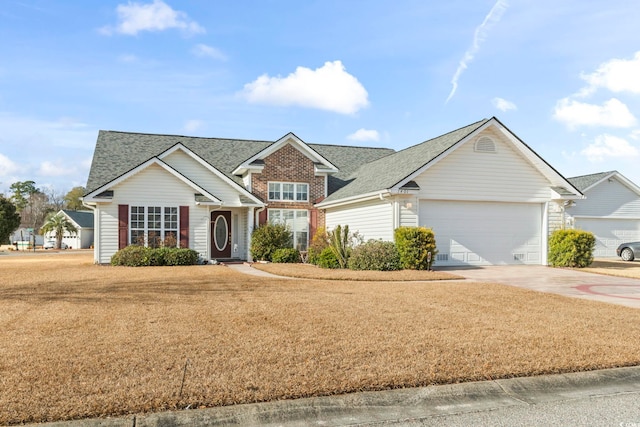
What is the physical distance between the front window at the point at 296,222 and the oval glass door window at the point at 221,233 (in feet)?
7.60

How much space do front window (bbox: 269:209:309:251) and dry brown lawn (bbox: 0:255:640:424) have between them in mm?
Result: 13379

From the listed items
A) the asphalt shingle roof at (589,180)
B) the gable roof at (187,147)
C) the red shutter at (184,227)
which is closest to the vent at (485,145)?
the gable roof at (187,147)

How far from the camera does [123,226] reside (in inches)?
831

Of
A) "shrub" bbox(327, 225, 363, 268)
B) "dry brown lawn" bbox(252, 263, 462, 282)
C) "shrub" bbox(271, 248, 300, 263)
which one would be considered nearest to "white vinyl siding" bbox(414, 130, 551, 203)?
"shrub" bbox(327, 225, 363, 268)

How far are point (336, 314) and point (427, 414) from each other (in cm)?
417

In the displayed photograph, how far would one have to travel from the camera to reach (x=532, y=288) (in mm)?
12945

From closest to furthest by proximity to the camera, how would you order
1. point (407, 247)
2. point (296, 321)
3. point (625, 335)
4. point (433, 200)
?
point (625, 335) < point (296, 321) < point (407, 247) < point (433, 200)

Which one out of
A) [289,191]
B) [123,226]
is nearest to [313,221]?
[289,191]

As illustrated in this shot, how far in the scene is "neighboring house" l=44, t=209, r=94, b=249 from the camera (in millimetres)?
57094

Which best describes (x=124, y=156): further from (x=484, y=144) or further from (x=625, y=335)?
(x=625, y=335)

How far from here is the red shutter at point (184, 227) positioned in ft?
71.8

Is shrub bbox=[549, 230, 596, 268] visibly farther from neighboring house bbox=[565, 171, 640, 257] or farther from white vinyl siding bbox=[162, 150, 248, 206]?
white vinyl siding bbox=[162, 150, 248, 206]

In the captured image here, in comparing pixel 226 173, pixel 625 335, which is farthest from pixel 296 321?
pixel 226 173

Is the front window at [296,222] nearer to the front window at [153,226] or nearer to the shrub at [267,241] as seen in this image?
the shrub at [267,241]
